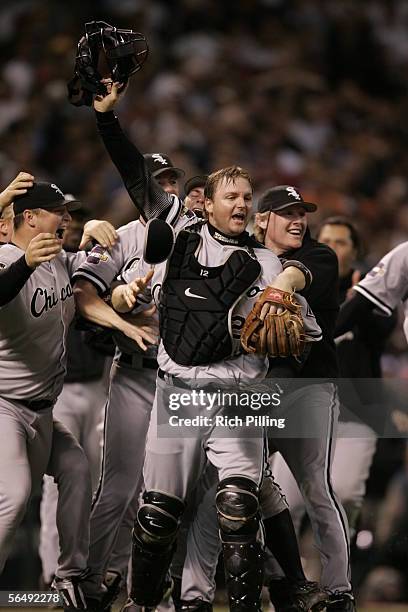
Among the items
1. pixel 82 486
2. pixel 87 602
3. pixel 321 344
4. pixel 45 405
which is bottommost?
pixel 87 602

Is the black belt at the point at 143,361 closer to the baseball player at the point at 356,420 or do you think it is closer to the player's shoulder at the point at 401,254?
the baseball player at the point at 356,420

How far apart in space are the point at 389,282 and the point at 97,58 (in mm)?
1694

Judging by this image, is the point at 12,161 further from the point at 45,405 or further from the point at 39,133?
the point at 45,405

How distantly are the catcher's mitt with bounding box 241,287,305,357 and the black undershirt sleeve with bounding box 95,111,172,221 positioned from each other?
60 cm

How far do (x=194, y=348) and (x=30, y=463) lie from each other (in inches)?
31.6

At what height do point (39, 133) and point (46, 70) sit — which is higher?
point (46, 70)

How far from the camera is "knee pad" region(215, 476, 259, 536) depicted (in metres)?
4.35

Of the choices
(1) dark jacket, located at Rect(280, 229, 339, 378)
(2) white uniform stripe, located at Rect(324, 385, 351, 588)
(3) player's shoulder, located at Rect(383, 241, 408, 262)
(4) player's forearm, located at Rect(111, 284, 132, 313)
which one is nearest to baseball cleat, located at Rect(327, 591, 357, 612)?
(2) white uniform stripe, located at Rect(324, 385, 351, 588)

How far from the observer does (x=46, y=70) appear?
408 inches

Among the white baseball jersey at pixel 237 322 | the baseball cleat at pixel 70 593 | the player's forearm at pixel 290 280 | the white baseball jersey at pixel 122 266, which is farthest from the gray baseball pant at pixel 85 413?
the player's forearm at pixel 290 280

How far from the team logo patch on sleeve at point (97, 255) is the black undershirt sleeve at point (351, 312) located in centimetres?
115

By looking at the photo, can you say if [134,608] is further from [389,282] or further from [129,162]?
[389,282]

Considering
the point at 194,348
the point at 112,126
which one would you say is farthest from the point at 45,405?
the point at 112,126

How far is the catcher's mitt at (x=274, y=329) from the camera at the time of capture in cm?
434
